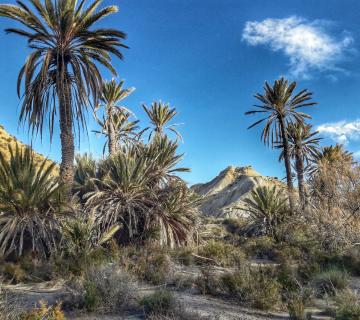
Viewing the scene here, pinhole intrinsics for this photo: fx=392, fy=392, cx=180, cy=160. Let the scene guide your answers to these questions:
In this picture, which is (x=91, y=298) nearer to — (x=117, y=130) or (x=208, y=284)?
→ (x=208, y=284)

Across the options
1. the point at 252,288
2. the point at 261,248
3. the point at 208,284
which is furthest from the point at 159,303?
the point at 261,248

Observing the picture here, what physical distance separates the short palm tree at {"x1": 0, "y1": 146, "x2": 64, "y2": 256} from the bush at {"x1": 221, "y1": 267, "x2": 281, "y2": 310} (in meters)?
4.81

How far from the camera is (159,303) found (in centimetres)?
694

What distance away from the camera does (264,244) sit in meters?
17.5

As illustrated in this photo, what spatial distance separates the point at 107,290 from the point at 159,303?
1023 millimetres

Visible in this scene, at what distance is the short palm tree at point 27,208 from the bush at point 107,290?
131 inches

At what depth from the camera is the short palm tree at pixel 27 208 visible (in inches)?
420

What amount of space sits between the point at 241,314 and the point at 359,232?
30.0 feet

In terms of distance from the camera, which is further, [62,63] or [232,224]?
[232,224]

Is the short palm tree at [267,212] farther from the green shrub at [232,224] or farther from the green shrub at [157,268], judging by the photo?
the green shrub at [157,268]

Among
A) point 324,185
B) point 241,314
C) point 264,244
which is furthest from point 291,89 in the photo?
point 241,314

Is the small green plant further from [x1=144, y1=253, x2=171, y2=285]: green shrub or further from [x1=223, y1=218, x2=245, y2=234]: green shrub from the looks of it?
[x1=223, y1=218, x2=245, y2=234]: green shrub

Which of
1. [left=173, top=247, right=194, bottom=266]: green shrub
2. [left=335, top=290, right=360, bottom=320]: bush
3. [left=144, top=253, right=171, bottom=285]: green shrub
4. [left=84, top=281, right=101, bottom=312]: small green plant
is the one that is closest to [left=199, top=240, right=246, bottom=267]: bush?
[left=173, top=247, right=194, bottom=266]: green shrub

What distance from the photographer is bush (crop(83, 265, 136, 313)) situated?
689 centimetres
